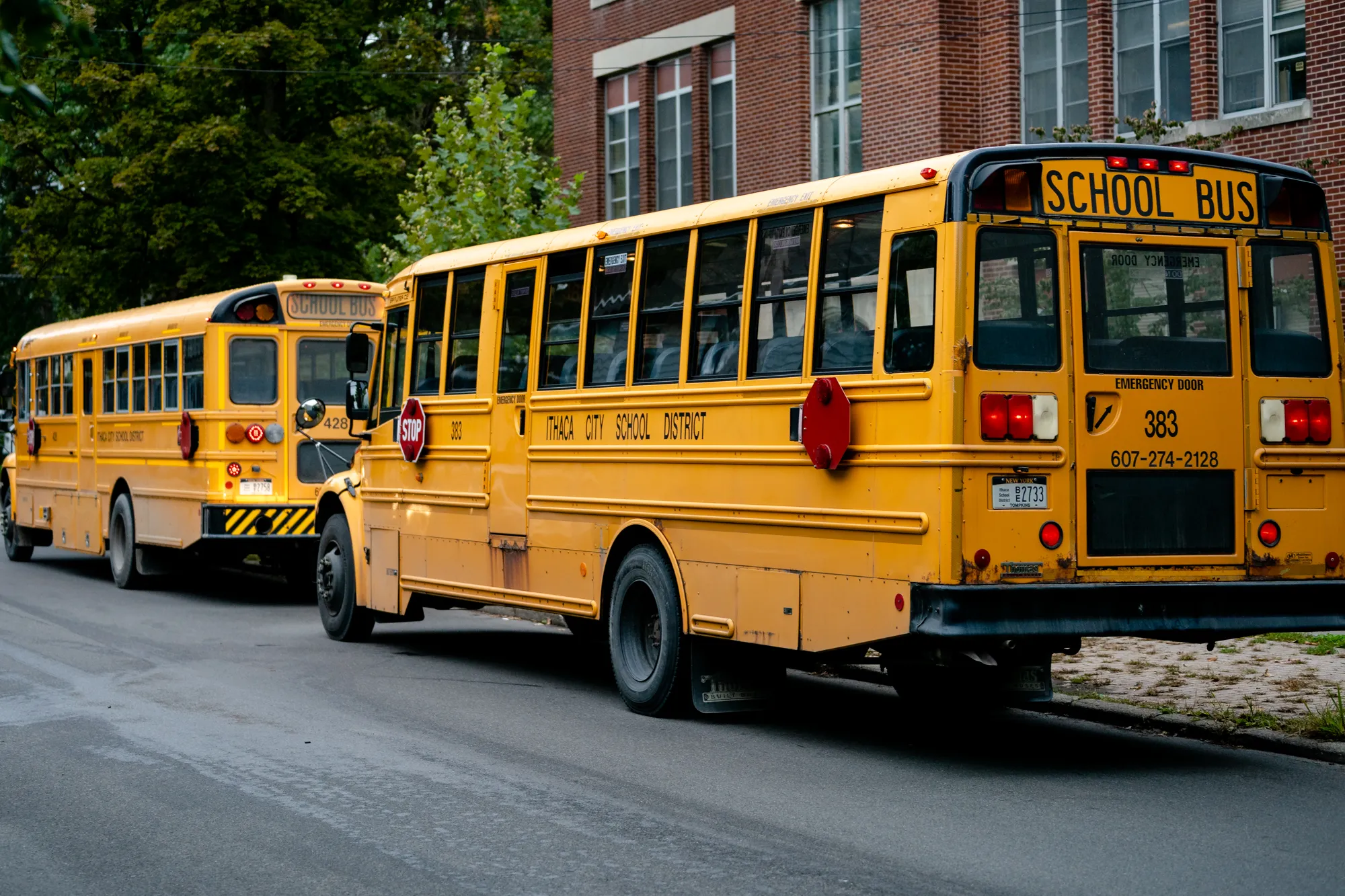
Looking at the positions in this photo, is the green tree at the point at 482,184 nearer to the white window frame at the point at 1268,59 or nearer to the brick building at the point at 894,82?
the brick building at the point at 894,82

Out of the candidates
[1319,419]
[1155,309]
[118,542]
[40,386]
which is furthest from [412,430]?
[40,386]

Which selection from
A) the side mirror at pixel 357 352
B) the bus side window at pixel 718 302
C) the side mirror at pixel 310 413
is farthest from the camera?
the side mirror at pixel 310 413

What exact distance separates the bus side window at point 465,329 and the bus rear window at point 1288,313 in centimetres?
544

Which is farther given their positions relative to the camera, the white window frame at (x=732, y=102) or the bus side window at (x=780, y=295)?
the white window frame at (x=732, y=102)

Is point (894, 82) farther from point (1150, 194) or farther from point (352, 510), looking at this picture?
point (1150, 194)

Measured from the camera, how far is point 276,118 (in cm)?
3288

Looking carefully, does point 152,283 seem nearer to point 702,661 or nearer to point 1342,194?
point 1342,194

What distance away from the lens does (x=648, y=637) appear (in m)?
11.0

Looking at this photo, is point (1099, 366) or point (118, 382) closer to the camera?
point (1099, 366)

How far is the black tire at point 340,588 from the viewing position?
14.5 m

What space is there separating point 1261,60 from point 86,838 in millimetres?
14934

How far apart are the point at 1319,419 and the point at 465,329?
5982 mm

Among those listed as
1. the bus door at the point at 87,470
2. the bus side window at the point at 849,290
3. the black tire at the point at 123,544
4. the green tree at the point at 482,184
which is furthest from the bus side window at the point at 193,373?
the bus side window at the point at 849,290

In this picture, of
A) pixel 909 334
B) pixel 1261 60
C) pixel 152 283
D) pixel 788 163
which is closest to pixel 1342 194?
pixel 1261 60
